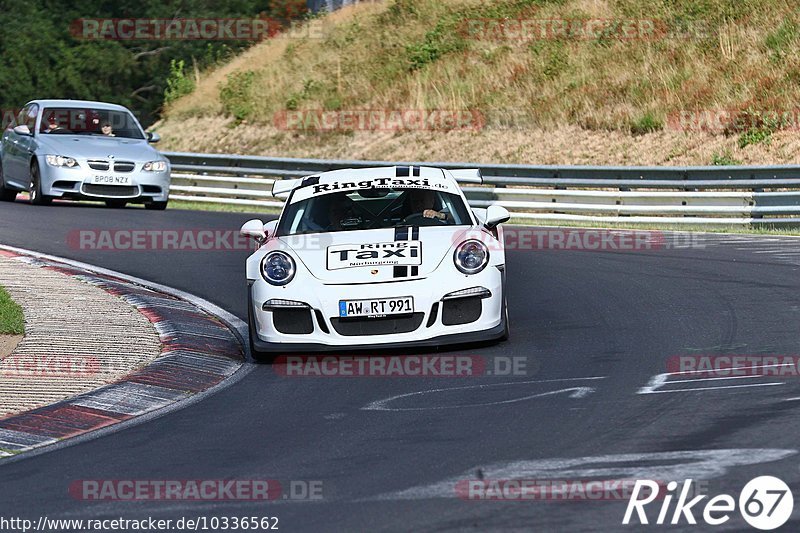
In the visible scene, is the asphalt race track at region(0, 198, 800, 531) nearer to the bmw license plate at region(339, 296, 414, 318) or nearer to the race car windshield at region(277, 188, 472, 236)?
the bmw license plate at region(339, 296, 414, 318)

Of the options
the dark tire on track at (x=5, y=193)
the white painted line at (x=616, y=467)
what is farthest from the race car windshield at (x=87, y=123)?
the white painted line at (x=616, y=467)

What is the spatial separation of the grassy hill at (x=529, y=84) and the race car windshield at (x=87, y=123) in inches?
328

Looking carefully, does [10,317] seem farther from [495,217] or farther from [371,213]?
[495,217]

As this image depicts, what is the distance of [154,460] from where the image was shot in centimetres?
674

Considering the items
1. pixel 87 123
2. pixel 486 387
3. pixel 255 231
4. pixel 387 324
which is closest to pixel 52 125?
pixel 87 123

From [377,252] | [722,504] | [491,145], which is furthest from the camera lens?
[491,145]

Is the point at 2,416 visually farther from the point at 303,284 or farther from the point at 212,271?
the point at 212,271

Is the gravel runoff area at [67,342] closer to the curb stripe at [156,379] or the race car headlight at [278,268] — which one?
the curb stripe at [156,379]

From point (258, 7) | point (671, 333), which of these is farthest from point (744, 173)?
point (258, 7)

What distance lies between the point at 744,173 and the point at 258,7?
41264 millimetres

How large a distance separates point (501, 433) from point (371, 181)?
4.20 metres

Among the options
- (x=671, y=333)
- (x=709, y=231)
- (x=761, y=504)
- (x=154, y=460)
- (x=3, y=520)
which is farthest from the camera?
(x=709, y=231)

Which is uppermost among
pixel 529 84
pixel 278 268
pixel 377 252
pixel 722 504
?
pixel 529 84

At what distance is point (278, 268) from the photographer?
973cm
